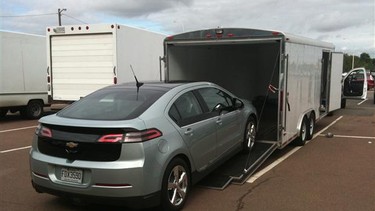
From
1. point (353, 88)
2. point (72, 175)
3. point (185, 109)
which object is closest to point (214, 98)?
point (185, 109)

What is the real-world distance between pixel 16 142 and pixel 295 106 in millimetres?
6485

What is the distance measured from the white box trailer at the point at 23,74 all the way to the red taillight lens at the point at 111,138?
10.1 m

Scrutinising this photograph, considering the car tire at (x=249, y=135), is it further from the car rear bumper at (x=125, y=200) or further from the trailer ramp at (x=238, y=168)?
the car rear bumper at (x=125, y=200)

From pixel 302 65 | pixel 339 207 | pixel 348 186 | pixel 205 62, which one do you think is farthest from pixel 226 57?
pixel 339 207

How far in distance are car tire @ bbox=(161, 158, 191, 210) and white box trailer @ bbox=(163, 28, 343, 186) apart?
1.57m

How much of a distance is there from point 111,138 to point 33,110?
433 inches

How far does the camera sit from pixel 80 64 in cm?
1177

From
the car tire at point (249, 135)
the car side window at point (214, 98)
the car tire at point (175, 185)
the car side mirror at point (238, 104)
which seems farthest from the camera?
the car tire at point (249, 135)

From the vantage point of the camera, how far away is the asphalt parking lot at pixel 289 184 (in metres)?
5.23

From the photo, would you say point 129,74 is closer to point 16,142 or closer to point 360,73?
point 16,142

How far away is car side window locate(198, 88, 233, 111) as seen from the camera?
6.06 m

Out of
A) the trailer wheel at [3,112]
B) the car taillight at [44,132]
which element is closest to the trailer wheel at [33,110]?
the trailer wheel at [3,112]

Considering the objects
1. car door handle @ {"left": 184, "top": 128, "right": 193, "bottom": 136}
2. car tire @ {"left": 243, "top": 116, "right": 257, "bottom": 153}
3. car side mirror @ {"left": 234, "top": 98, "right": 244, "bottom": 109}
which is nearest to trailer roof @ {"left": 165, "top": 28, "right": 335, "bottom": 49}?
car side mirror @ {"left": 234, "top": 98, "right": 244, "bottom": 109}

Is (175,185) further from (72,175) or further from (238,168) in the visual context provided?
(238,168)
